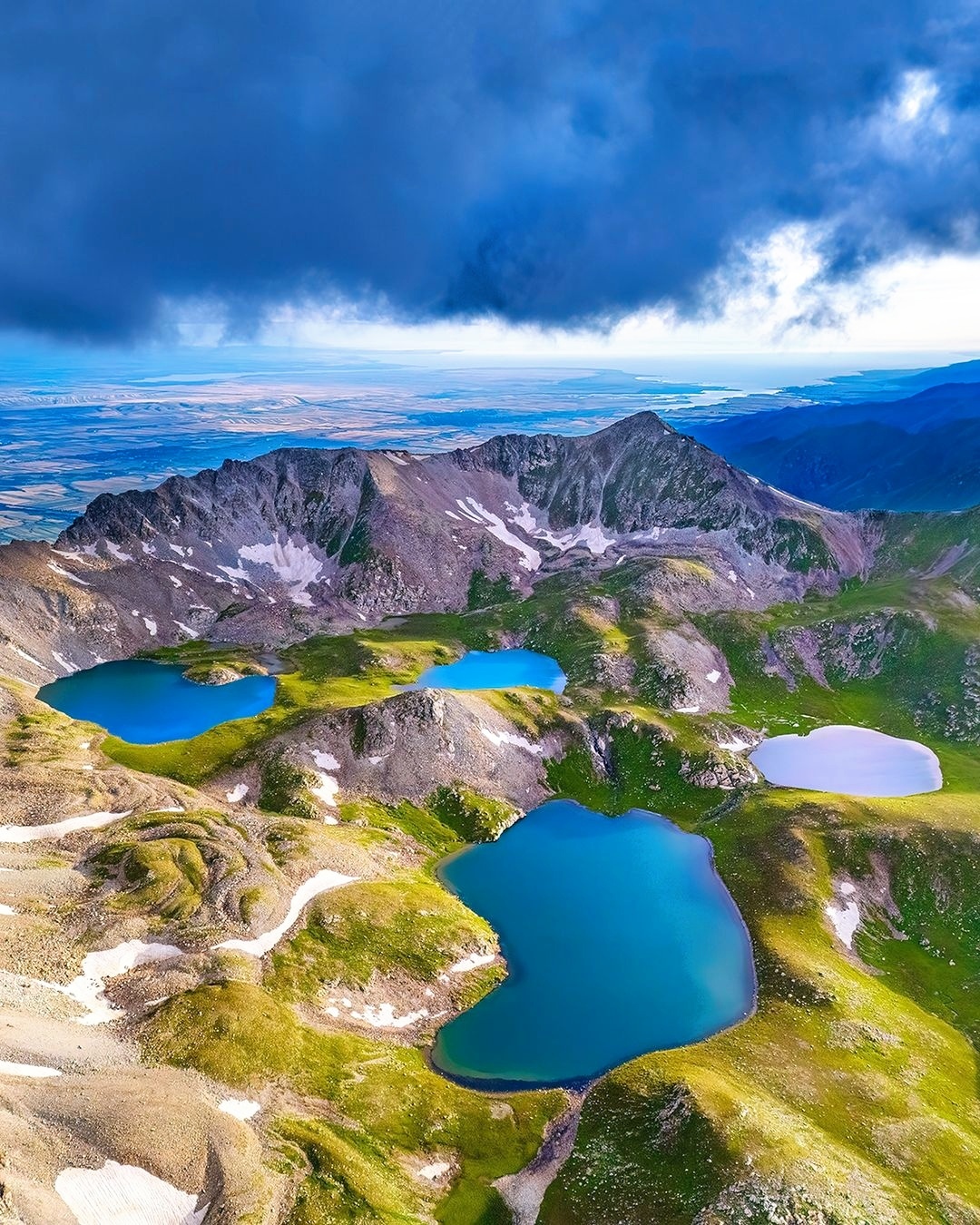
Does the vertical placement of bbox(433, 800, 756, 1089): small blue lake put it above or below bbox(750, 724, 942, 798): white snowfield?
below

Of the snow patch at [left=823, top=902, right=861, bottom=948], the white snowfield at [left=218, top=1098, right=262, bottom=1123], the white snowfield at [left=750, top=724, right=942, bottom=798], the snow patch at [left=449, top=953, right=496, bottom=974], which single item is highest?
the white snowfield at [left=218, top=1098, right=262, bottom=1123]

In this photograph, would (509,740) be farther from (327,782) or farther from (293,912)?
(293,912)

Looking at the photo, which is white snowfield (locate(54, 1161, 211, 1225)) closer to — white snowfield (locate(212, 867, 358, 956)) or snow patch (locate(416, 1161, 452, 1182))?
snow patch (locate(416, 1161, 452, 1182))

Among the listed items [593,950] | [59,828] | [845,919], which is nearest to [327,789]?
[59,828]

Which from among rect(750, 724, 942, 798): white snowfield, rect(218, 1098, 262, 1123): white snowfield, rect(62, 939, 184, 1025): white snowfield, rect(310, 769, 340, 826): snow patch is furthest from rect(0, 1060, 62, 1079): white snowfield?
rect(750, 724, 942, 798): white snowfield

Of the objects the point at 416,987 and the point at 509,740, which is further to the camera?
the point at 509,740

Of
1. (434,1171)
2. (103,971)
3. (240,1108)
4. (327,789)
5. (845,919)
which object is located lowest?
(845,919)

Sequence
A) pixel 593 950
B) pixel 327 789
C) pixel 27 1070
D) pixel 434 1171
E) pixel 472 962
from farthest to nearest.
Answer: pixel 327 789 < pixel 593 950 < pixel 472 962 < pixel 434 1171 < pixel 27 1070

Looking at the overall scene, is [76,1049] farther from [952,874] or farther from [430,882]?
[952,874]
